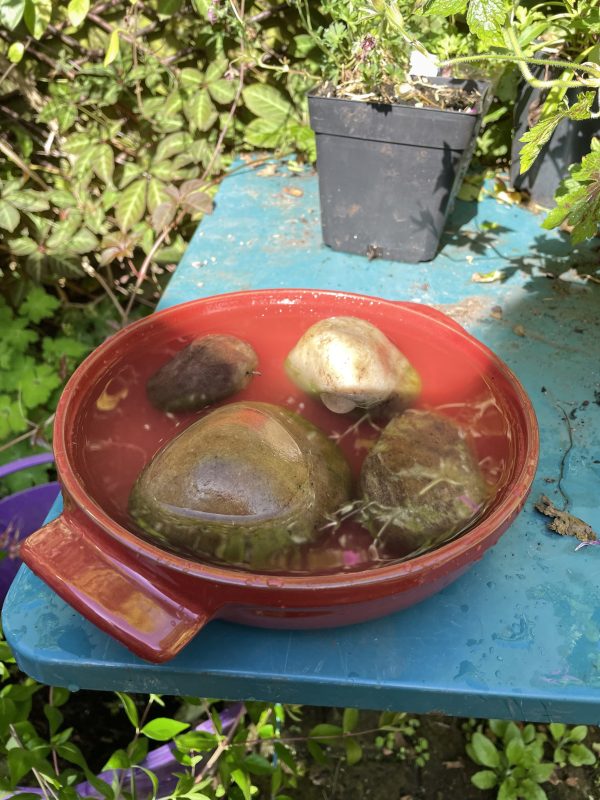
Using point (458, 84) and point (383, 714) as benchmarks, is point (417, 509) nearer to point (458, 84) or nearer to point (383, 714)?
point (383, 714)

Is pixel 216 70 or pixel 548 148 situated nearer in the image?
pixel 548 148

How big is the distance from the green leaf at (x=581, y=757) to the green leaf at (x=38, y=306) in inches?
80.1

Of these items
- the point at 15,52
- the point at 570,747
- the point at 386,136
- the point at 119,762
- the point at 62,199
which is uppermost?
the point at 15,52

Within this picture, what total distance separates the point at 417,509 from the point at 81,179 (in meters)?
1.91

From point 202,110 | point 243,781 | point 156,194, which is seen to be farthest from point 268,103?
point 243,781

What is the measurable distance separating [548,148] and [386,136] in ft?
1.78

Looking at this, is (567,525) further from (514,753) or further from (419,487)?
(514,753)

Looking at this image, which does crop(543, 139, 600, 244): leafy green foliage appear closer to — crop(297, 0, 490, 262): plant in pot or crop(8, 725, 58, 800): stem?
crop(297, 0, 490, 262): plant in pot

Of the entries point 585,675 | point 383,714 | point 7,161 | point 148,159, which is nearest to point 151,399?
point 585,675

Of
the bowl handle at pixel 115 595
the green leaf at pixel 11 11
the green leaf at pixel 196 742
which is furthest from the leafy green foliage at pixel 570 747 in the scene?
the green leaf at pixel 11 11

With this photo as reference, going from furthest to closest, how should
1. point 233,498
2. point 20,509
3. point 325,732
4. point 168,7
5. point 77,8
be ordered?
point 168,7 < point 77,8 < point 20,509 < point 325,732 < point 233,498

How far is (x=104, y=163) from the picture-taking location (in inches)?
83.4

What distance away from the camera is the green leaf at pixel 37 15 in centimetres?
182

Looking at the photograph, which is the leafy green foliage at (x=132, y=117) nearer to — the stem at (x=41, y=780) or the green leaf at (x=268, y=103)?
the green leaf at (x=268, y=103)
